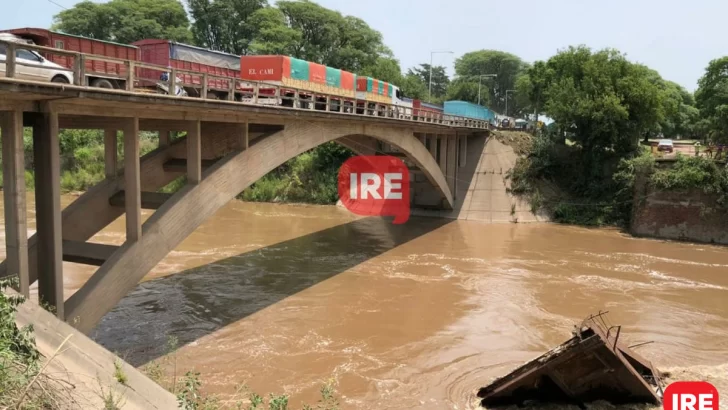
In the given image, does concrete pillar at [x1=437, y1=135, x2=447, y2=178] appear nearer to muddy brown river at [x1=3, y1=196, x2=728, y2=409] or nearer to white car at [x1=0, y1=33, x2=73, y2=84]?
muddy brown river at [x1=3, y1=196, x2=728, y2=409]

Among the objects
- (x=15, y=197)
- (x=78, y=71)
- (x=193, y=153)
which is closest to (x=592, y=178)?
(x=193, y=153)

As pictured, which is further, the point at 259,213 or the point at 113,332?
the point at 259,213

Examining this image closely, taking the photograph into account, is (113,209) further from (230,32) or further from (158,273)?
(230,32)

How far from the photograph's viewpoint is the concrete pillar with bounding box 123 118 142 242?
10.7 meters

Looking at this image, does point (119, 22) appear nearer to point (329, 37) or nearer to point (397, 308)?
point (329, 37)

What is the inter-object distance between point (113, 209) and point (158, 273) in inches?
289

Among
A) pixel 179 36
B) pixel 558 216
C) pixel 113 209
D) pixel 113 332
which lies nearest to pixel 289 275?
pixel 113 332

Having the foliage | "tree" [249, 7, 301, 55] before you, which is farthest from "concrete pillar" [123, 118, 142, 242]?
"tree" [249, 7, 301, 55]

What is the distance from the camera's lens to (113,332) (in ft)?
45.2

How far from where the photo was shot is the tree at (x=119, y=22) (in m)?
66.4

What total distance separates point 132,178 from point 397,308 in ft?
29.6

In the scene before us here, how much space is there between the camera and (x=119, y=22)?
6794 cm

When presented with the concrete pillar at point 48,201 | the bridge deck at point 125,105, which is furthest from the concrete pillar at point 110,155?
the concrete pillar at point 48,201

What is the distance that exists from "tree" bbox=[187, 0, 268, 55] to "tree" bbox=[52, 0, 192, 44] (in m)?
2.24
